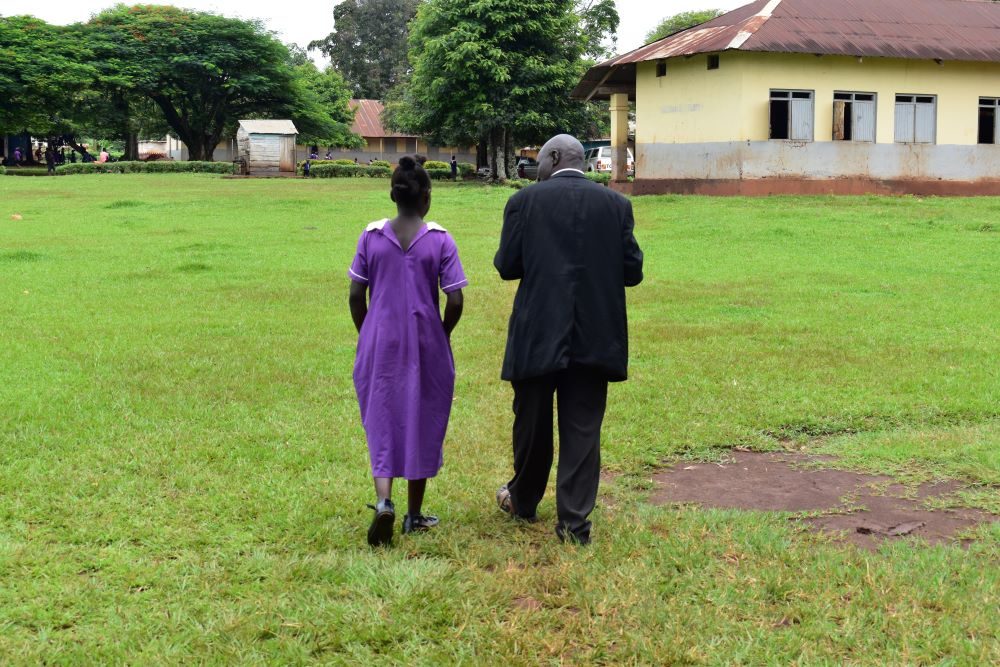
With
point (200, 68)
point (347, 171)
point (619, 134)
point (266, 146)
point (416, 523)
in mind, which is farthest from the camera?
point (200, 68)

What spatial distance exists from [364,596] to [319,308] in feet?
24.8

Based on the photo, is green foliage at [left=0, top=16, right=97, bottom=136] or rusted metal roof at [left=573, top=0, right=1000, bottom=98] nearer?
rusted metal roof at [left=573, top=0, right=1000, bottom=98]

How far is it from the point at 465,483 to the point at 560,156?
70.5 inches

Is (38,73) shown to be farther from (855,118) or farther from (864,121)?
(864,121)

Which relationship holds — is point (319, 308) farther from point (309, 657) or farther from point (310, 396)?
point (309, 657)

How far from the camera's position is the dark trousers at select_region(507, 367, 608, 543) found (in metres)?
4.59

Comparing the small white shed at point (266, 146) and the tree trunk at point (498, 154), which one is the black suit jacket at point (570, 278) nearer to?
the tree trunk at point (498, 154)

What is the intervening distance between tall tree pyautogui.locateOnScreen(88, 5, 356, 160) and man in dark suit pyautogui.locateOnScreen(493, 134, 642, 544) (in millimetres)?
47320

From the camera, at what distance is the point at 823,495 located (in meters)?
5.44

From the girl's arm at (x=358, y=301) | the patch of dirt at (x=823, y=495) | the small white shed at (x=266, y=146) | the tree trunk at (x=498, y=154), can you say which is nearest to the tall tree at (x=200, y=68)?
the small white shed at (x=266, y=146)

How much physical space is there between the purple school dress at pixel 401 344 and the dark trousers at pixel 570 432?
17.0 inches

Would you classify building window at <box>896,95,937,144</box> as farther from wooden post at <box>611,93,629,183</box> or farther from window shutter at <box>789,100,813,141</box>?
wooden post at <box>611,93,629,183</box>

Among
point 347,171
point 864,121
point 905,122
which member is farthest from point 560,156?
point 347,171

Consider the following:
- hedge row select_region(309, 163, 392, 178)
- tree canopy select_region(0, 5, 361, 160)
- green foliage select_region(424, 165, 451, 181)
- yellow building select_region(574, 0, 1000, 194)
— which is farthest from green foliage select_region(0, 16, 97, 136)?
yellow building select_region(574, 0, 1000, 194)
